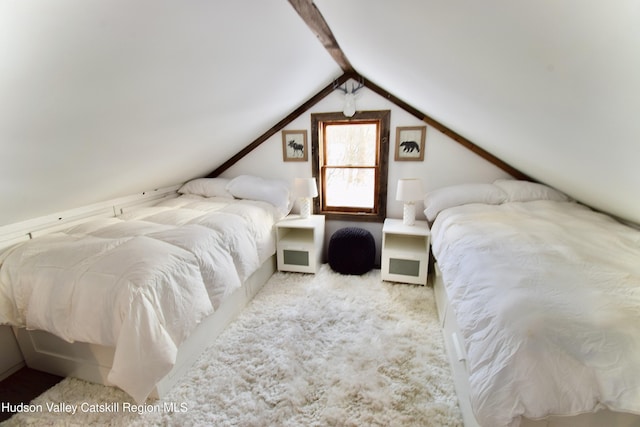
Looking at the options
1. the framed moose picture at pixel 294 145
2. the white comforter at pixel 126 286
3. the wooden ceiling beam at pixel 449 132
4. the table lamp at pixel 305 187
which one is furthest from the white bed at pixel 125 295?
the wooden ceiling beam at pixel 449 132

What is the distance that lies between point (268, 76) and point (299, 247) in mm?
1591

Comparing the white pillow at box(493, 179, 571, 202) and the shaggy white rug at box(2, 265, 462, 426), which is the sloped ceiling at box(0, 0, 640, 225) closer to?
the white pillow at box(493, 179, 571, 202)

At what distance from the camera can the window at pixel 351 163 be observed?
2.96 m

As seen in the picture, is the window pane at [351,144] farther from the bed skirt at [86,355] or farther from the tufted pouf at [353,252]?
the bed skirt at [86,355]

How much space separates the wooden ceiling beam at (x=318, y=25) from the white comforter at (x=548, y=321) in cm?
161

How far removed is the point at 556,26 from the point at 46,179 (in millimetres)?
2397

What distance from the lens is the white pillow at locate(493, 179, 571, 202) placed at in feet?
7.98

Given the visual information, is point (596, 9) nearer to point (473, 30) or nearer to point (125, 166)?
point (473, 30)

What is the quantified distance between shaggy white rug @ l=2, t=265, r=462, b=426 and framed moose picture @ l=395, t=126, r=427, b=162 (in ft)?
4.86

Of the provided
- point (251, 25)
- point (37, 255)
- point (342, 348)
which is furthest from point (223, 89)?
point (342, 348)

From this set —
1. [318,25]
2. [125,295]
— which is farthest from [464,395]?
[318,25]

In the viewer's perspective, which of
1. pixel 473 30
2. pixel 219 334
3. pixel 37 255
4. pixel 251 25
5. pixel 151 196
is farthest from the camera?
pixel 151 196

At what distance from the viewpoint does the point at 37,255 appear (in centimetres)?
159

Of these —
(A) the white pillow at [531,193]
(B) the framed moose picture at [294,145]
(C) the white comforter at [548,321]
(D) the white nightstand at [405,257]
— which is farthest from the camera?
(B) the framed moose picture at [294,145]
